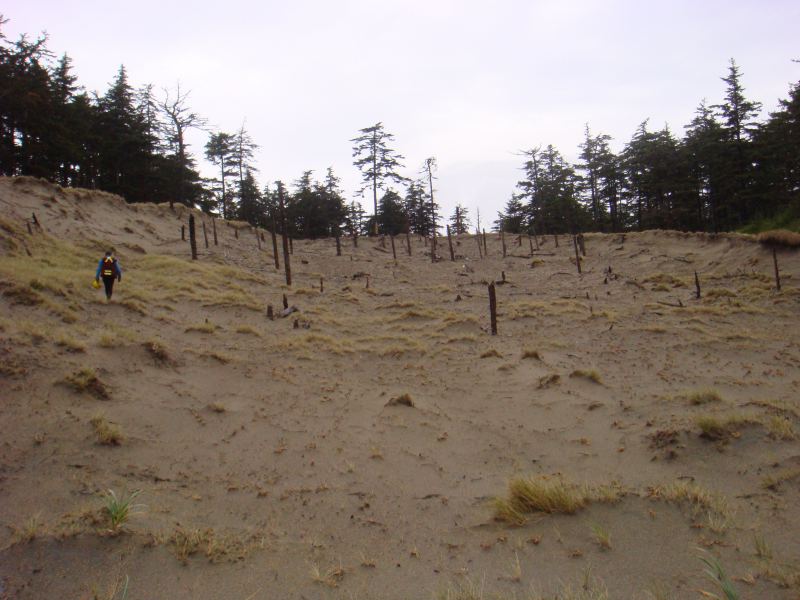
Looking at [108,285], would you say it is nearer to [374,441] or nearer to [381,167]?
[374,441]

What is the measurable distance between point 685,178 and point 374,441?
133 ft

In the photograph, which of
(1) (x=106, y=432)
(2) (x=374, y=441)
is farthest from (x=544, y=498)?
(1) (x=106, y=432)

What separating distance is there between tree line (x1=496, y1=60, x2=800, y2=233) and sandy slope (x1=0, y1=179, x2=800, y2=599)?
19.4 m

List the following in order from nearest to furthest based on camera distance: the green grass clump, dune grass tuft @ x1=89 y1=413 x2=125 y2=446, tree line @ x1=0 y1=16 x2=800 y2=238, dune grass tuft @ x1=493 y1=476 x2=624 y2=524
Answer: the green grass clump
dune grass tuft @ x1=493 y1=476 x2=624 y2=524
dune grass tuft @ x1=89 y1=413 x2=125 y2=446
tree line @ x1=0 y1=16 x2=800 y2=238

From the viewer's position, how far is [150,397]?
29.5ft

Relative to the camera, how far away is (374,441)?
28.4ft

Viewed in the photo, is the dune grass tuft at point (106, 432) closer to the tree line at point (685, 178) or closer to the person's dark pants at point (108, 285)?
the person's dark pants at point (108, 285)

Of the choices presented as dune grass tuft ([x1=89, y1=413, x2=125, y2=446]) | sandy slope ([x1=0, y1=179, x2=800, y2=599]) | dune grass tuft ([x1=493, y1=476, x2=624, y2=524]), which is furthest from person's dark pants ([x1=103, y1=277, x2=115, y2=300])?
dune grass tuft ([x1=493, y1=476, x2=624, y2=524])

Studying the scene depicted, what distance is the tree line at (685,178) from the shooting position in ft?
108

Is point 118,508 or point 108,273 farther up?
point 108,273

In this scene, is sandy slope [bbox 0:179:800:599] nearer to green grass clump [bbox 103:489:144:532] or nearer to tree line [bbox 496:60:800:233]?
green grass clump [bbox 103:489:144:532]

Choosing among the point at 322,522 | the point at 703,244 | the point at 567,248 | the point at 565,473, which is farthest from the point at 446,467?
the point at 567,248

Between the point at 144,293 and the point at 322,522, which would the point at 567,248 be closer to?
the point at 144,293

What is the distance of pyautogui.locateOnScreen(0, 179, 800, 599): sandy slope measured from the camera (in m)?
4.69
